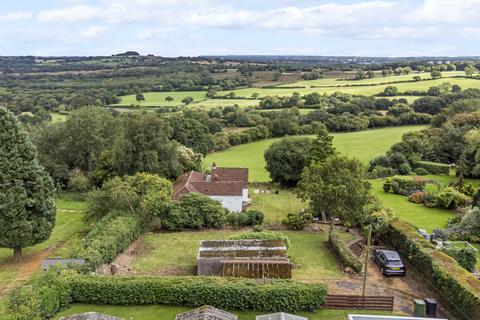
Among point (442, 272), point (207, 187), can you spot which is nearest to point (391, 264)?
point (442, 272)

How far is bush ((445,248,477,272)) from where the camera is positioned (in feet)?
80.1

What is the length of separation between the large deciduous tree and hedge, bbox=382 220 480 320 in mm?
2812

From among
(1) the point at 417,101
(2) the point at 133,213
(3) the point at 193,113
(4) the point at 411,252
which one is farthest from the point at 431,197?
(1) the point at 417,101

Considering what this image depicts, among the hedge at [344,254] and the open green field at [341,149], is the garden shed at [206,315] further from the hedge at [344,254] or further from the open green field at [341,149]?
the open green field at [341,149]

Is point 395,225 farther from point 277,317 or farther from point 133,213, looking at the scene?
point 133,213

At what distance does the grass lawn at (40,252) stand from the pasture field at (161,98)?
67.5 m

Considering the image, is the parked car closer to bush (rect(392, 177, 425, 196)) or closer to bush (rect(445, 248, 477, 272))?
bush (rect(445, 248, 477, 272))

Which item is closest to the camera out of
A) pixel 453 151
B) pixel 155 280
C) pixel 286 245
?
pixel 155 280

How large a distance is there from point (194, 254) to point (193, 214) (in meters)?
5.38

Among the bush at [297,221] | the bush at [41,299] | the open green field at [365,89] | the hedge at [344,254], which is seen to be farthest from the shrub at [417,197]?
the open green field at [365,89]

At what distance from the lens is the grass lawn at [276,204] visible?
1538 inches

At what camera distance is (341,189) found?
2995 cm

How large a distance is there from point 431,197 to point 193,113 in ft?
139

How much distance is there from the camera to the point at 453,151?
176 ft
